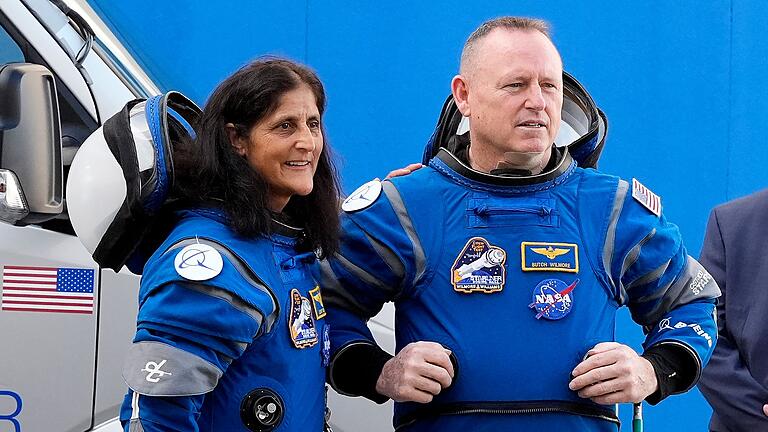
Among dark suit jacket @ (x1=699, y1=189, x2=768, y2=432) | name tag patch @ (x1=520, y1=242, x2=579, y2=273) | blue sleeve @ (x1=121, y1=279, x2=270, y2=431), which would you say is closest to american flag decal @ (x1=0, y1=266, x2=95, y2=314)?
blue sleeve @ (x1=121, y1=279, x2=270, y2=431)

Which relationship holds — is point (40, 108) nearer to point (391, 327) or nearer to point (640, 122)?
point (391, 327)

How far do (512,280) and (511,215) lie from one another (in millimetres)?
162

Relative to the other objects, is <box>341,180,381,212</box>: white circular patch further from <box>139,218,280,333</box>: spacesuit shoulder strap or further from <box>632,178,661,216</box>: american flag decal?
<box>632,178,661,216</box>: american flag decal

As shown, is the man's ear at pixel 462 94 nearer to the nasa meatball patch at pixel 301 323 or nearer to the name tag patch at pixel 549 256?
the name tag patch at pixel 549 256

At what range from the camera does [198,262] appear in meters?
2.00

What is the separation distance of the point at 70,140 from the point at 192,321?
54.8 inches

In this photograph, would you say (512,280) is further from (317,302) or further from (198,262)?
(198,262)

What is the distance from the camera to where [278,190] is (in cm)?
232

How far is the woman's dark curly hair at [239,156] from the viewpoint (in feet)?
7.15

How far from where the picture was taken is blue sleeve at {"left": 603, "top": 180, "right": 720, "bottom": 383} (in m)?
2.48

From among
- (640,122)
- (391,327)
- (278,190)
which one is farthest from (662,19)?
(278,190)

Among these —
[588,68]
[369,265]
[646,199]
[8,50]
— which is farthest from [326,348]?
[588,68]

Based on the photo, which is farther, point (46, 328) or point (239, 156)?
point (46, 328)

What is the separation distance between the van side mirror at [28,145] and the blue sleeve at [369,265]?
35.5 inches
